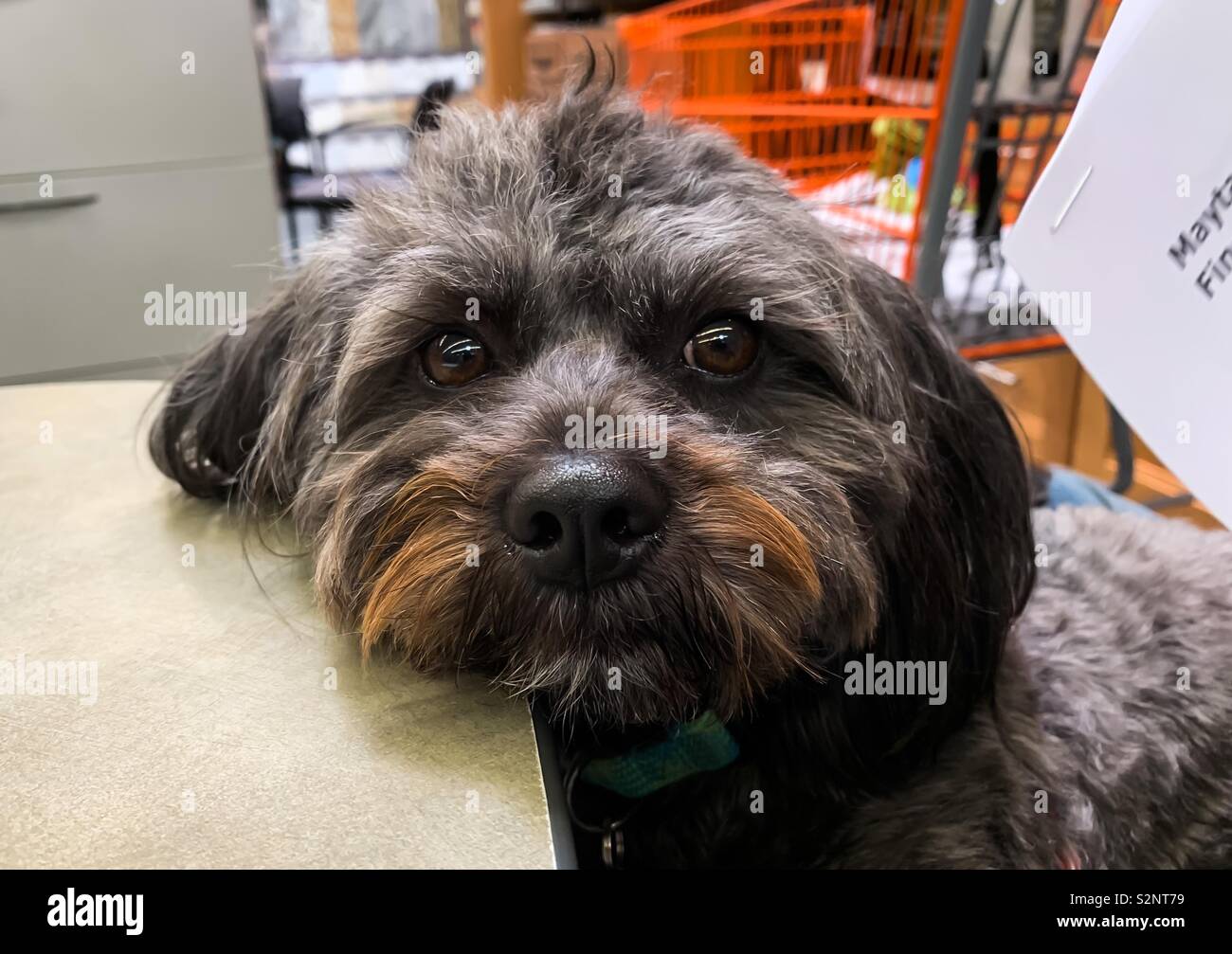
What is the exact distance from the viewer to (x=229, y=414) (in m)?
1.18

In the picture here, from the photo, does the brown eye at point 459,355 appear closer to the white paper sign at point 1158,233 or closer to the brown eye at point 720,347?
the brown eye at point 720,347

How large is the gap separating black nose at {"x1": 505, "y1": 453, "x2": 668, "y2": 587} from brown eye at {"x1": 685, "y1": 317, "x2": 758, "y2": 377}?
0.85ft

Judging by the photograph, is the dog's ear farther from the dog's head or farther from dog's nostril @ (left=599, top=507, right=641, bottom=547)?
dog's nostril @ (left=599, top=507, right=641, bottom=547)

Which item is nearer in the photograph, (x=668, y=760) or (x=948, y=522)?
(x=668, y=760)

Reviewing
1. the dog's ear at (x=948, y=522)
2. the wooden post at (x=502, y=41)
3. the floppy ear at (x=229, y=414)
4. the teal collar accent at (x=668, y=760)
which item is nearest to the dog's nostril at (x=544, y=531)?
the teal collar accent at (x=668, y=760)

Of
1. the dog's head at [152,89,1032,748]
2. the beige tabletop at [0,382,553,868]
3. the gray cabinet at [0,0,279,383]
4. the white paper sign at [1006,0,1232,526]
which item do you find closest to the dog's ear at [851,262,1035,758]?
the dog's head at [152,89,1032,748]

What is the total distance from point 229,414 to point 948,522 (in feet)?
2.80

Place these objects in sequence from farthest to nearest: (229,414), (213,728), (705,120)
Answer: (705,120)
(229,414)
(213,728)

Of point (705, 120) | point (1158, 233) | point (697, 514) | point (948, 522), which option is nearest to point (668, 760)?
point (697, 514)

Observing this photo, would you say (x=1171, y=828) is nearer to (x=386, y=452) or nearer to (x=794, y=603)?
(x=794, y=603)

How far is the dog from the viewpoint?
2.65 feet

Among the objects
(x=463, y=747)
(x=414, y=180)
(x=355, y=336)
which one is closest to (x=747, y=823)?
(x=463, y=747)

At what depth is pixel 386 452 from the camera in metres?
0.95

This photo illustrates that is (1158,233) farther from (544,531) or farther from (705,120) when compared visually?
(705,120)
